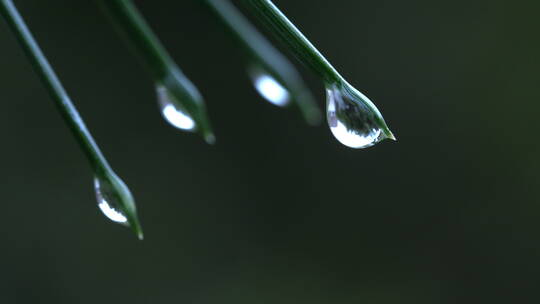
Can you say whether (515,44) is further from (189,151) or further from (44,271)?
(44,271)

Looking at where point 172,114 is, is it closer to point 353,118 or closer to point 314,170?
point 353,118

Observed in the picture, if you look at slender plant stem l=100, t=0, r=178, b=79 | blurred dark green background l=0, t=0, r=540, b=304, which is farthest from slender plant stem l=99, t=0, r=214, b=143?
blurred dark green background l=0, t=0, r=540, b=304

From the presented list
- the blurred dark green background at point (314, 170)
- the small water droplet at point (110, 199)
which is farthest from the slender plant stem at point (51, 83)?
the blurred dark green background at point (314, 170)

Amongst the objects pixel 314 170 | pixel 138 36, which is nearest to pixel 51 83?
pixel 138 36

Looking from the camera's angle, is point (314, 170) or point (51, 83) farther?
point (314, 170)

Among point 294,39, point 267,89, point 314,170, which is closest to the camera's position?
point 294,39

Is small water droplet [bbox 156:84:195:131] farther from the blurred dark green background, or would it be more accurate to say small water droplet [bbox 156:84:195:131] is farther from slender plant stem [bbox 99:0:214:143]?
the blurred dark green background

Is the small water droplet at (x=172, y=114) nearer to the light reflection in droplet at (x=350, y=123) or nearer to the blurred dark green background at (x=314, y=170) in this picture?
the light reflection in droplet at (x=350, y=123)
